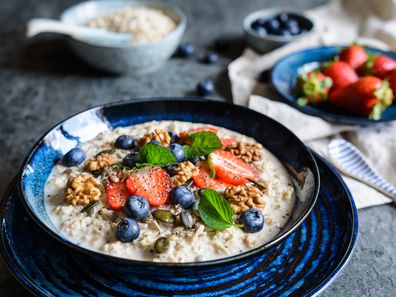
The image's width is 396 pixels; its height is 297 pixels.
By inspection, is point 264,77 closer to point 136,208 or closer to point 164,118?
point 164,118

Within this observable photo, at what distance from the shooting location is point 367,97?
7.95 feet

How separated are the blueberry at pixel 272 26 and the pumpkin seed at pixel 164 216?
Answer: 1.92 m

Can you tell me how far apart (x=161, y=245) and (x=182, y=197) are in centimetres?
18

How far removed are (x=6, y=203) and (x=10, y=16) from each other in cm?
234

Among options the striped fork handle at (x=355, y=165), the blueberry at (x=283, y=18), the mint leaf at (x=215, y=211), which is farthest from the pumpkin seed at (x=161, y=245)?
the blueberry at (x=283, y=18)

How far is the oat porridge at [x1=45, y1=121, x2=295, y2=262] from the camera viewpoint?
147 cm

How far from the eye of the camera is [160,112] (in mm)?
2098

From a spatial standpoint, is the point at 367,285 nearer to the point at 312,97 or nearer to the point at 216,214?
the point at 216,214

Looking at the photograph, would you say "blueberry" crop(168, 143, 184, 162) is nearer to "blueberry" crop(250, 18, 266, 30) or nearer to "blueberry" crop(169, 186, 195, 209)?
"blueberry" crop(169, 186, 195, 209)

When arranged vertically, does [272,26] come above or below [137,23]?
below

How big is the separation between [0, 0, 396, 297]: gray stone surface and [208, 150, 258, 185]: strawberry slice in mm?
446

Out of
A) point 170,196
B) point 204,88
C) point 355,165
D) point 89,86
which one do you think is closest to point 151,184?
point 170,196

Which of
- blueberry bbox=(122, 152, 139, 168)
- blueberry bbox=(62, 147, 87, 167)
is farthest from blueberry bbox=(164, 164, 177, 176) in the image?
blueberry bbox=(62, 147, 87, 167)

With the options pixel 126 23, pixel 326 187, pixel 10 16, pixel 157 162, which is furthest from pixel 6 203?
pixel 10 16
